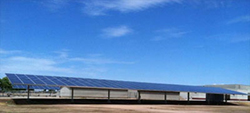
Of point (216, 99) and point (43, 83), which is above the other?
point (43, 83)

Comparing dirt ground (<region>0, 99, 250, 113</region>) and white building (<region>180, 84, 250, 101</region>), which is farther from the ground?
dirt ground (<region>0, 99, 250, 113</region>)

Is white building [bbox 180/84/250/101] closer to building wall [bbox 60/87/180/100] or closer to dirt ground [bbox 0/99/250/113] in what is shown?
building wall [bbox 60/87/180/100]

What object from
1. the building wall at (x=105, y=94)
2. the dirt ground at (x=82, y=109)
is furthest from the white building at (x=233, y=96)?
the dirt ground at (x=82, y=109)

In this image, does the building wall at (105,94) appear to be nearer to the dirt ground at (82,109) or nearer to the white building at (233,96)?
the white building at (233,96)

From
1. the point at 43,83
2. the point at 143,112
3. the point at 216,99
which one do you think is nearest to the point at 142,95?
the point at 216,99

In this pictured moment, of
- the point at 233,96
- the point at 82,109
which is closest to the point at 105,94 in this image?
the point at 233,96

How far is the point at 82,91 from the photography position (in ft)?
246

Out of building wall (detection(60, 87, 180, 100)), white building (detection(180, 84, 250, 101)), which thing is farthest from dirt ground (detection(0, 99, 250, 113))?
white building (detection(180, 84, 250, 101))

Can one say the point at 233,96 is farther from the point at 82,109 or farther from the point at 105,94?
the point at 82,109

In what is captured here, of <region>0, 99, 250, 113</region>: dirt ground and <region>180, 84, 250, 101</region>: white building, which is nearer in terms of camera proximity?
<region>0, 99, 250, 113</region>: dirt ground

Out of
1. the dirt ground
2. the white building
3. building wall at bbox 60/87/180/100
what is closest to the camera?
the dirt ground

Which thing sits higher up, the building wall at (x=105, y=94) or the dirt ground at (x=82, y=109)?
the dirt ground at (x=82, y=109)

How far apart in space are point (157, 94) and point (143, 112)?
152ft

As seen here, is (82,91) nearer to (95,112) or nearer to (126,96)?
(126,96)
